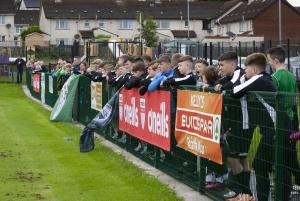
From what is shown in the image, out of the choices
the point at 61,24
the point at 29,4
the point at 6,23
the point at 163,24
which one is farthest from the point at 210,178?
the point at 29,4

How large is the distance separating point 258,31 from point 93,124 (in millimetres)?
71840

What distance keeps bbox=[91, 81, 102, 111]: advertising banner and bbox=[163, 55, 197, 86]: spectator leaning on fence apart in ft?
22.6

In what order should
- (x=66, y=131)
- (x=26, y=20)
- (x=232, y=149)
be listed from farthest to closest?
(x=26, y=20) → (x=66, y=131) → (x=232, y=149)

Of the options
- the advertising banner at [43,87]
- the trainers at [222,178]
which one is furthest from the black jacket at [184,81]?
the advertising banner at [43,87]

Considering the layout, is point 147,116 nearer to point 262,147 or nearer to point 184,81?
point 184,81

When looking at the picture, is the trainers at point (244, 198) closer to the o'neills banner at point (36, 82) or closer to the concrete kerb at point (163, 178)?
the concrete kerb at point (163, 178)

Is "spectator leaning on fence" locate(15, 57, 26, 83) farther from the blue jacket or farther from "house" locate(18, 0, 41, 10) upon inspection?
"house" locate(18, 0, 41, 10)

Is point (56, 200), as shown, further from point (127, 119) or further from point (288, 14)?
point (288, 14)

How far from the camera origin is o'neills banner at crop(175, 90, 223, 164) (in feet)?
32.9

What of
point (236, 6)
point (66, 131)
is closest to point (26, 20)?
point (236, 6)

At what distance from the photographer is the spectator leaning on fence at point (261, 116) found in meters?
8.53

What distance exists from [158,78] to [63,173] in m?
2.34

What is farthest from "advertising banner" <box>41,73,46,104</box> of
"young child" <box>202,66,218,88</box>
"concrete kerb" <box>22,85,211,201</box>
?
"young child" <box>202,66,218,88</box>

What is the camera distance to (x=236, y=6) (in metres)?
104
